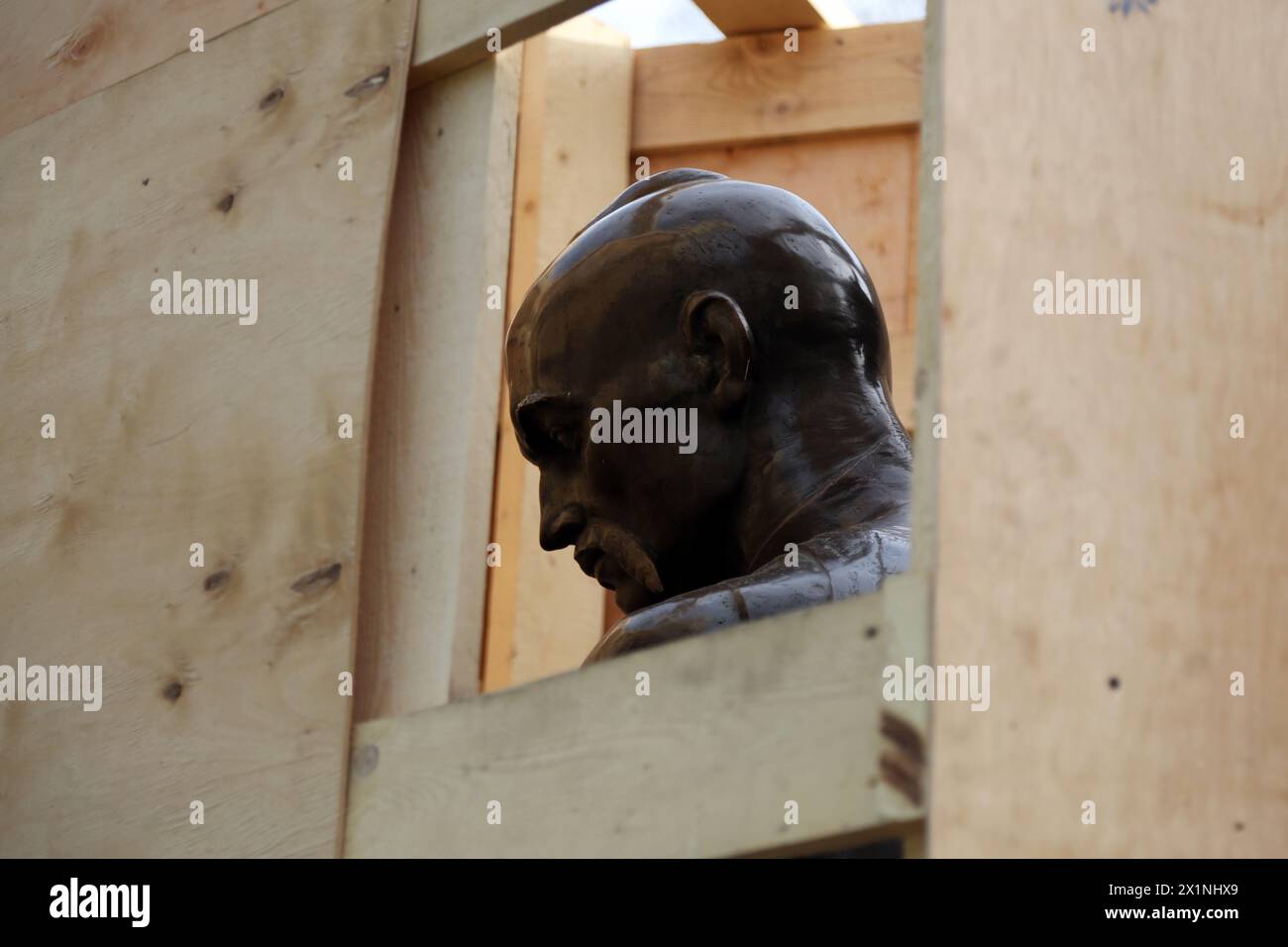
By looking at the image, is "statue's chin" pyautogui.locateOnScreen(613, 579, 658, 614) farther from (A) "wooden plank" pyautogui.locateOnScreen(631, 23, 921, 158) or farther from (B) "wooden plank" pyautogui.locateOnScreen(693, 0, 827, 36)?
(B) "wooden plank" pyautogui.locateOnScreen(693, 0, 827, 36)

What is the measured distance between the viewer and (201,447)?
349 cm

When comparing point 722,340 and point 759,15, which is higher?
point 759,15

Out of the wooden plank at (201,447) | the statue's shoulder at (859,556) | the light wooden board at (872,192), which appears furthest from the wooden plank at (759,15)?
the statue's shoulder at (859,556)

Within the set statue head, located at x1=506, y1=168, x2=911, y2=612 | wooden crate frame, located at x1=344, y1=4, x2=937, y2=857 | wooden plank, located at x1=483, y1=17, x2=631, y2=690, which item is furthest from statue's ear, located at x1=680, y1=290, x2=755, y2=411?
wooden plank, located at x1=483, y1=17, x2=631, y2=690

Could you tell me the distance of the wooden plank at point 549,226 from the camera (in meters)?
6.57

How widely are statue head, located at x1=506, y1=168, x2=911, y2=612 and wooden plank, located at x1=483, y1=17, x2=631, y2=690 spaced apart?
291 centimetres

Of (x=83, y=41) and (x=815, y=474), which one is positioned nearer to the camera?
(x=815, y=474)

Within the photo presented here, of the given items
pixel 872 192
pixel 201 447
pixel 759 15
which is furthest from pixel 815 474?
pixel 759 15

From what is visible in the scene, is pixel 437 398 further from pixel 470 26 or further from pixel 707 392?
pixel 470 26

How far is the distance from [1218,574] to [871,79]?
172 inches

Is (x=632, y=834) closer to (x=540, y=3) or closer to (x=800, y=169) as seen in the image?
(x=540, y=3)

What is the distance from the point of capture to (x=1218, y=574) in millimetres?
2420

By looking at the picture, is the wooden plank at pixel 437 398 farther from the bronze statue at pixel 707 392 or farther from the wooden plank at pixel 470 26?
the bronze statue at pixel 707 392

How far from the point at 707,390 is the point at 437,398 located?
454 mm
